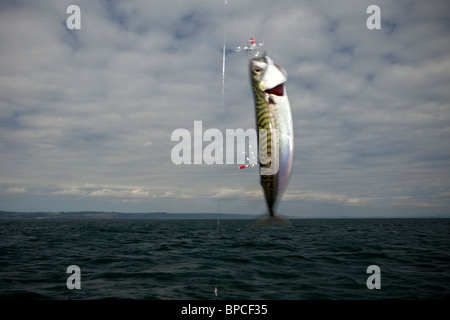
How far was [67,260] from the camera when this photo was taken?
16.1 meters

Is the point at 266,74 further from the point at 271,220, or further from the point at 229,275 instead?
the point at 229,275

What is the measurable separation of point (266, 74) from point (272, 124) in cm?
67

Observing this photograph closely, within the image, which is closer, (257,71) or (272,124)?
(272,124)

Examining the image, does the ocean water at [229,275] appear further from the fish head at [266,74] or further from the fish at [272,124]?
the fish head at [266,74]

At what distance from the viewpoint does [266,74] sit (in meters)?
3.73

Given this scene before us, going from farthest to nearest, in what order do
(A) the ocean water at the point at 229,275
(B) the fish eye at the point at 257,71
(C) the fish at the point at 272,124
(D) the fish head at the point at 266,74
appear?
(A) the ocean water at the point at 229,275, (B) the fish eye at the point at 257,71, (D) the fish head at the point at 266,74, (C) the fish at the point at 272,124

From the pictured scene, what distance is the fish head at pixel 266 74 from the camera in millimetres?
3648

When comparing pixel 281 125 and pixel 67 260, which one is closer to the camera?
pixel 281 125

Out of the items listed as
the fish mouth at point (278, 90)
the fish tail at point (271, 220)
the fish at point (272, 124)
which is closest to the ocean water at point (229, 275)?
the fish tail at point (271, 220)

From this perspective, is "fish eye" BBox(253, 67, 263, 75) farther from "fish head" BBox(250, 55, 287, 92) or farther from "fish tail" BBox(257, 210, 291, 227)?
"fish tail" BBox(257, 210, 291, 227)

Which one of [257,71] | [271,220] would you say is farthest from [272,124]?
[271,220]

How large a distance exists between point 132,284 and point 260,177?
9047mm
